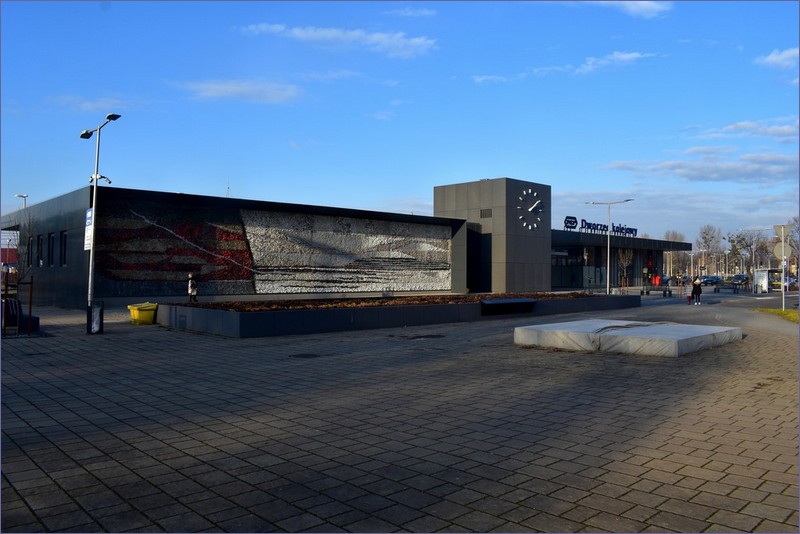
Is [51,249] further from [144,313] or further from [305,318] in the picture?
[305,318]

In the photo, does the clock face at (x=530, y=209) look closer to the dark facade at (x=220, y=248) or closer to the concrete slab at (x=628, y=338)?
the dark facade at (x=220, y=248)

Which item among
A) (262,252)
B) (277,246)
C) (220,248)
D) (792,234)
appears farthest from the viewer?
(792,234)

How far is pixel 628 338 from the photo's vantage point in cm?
1395

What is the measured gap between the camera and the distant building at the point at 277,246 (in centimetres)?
2748

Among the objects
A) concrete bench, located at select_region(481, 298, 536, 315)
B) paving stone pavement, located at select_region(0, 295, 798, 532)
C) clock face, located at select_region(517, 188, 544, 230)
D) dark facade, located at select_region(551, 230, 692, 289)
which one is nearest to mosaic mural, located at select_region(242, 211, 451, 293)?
clock face, located at select_region(517, 188, 544, 230)

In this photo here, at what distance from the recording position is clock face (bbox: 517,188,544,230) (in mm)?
42438

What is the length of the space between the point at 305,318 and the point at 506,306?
10.2m

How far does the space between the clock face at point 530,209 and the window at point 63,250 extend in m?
A: 28.2

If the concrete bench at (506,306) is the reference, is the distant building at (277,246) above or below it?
above

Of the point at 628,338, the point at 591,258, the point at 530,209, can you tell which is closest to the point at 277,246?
the point at 530,209

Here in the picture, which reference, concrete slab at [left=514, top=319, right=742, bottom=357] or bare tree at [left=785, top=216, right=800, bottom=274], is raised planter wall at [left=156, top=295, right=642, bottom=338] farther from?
bare tree at [left=785, top=216, right=800, bottom=274]

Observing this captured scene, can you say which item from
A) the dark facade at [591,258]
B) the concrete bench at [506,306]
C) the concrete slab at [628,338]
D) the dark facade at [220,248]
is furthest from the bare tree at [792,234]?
the dark facade at [220,248]

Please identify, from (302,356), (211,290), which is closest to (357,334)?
(302,356)

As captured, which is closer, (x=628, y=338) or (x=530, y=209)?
(x=628, y=338)
